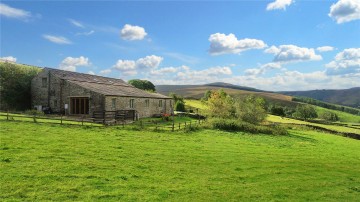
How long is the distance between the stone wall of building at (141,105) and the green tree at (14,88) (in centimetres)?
1520

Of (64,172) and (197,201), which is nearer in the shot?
(197,201)

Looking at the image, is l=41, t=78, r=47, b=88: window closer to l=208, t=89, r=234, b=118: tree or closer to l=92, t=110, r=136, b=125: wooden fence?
l=92, t=110, r=136, b=125: wooden fence

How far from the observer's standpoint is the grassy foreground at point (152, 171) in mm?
11758

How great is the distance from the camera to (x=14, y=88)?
44.6 m

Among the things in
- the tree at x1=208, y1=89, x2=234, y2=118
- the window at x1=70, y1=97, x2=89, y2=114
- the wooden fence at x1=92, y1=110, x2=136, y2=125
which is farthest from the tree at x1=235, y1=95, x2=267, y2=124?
the window at x1=70, y1=97, x2=89, y2=114

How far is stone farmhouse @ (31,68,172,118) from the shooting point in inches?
1515

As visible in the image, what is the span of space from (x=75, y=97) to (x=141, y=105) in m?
10.4

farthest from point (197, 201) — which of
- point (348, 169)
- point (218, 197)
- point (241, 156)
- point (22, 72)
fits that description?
point (22, 72)

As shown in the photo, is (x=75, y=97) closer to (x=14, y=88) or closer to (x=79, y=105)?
(x=79, y=105)

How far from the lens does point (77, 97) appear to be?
40.1m

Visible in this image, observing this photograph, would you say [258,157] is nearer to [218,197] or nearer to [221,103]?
[218,197]

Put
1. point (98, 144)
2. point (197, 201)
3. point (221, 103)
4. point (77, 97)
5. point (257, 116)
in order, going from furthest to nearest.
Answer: point (221, 103) → point (257, 116) → point (77, 97) → point (98, 144) → point (197, 201)

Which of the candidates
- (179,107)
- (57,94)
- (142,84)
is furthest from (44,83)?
(142,84)

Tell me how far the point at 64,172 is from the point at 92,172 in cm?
118
